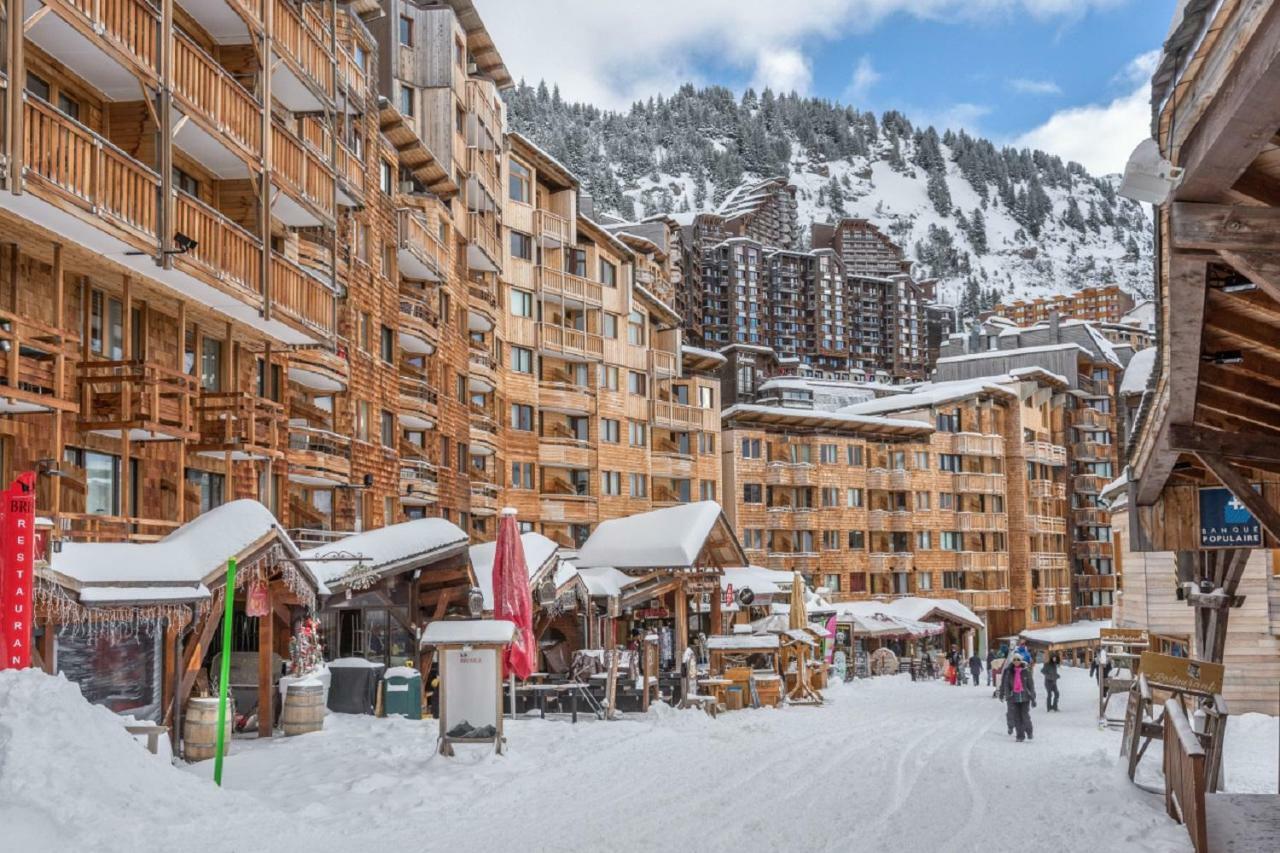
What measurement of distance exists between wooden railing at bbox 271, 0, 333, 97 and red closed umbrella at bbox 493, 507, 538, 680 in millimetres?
9837

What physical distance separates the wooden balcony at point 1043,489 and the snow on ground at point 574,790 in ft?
190

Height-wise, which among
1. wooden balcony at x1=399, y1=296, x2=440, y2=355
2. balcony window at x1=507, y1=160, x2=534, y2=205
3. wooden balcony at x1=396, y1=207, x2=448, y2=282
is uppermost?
balcony window at x1=507, y1=160, x2=534, y2=205

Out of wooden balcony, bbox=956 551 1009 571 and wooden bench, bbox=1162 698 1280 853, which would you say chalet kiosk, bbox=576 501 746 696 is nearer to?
wooden bench, bbox=1162 698 1280 853

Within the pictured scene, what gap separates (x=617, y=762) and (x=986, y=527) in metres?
61.1

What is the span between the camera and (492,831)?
1280cm

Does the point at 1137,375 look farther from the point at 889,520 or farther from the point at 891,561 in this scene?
the point at 891,561

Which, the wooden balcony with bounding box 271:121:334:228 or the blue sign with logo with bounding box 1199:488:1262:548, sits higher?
the wooden balcony with bounding box 271:121:334:228

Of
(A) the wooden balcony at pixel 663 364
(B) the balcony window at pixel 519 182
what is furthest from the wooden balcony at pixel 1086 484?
(B) the balcony window at pixel 519 182

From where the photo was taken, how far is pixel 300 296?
2373 cm

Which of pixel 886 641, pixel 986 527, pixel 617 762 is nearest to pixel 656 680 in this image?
pixel 617 762

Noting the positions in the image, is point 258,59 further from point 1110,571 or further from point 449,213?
point 1110,571

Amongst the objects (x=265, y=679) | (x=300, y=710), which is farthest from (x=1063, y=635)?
(x=265, y=679)

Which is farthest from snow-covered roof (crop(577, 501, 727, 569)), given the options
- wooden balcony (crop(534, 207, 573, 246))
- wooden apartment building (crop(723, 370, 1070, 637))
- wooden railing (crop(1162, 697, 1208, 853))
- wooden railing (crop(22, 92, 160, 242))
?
wooden apartment building (crop(723, 370, 1070, 637))

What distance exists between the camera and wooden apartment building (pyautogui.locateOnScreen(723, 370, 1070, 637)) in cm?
6669
